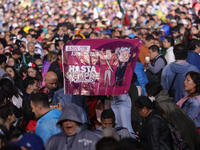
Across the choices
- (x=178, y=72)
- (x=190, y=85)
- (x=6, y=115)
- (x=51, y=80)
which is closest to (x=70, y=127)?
(x=6, y=115)

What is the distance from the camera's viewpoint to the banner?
552cm

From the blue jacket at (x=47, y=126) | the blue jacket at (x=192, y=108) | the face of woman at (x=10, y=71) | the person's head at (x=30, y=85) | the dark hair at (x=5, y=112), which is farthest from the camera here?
the face of woman at (x=10, y=71)

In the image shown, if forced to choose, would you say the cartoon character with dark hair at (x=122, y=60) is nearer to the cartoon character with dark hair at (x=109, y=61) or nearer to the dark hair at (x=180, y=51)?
the cartoon character with dark hair at (x=109, y=61)

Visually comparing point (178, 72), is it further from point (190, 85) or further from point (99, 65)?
point (99, 65)

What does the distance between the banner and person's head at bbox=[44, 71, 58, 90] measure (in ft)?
3.72

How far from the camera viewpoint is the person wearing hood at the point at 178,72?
6.81 metres

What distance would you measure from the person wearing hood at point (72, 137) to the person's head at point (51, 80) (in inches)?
101

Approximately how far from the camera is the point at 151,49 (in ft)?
26.6

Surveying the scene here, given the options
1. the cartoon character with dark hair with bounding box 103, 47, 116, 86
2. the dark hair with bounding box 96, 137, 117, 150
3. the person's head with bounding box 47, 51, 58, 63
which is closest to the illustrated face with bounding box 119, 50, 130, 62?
the cartoon character with dark hair with bounding box 103, 47, 116, 86

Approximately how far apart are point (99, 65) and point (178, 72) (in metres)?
1.91

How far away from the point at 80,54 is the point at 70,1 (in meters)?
19.7

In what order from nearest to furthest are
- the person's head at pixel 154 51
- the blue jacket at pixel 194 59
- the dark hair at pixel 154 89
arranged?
the dark hair at pixel 154 89
the blue jacket at pixel 194 59
the person's head at pixel 154 51

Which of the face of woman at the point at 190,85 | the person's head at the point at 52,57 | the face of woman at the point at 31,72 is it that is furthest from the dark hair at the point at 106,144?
the person's head at the point at 52,57

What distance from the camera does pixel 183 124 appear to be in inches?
207
